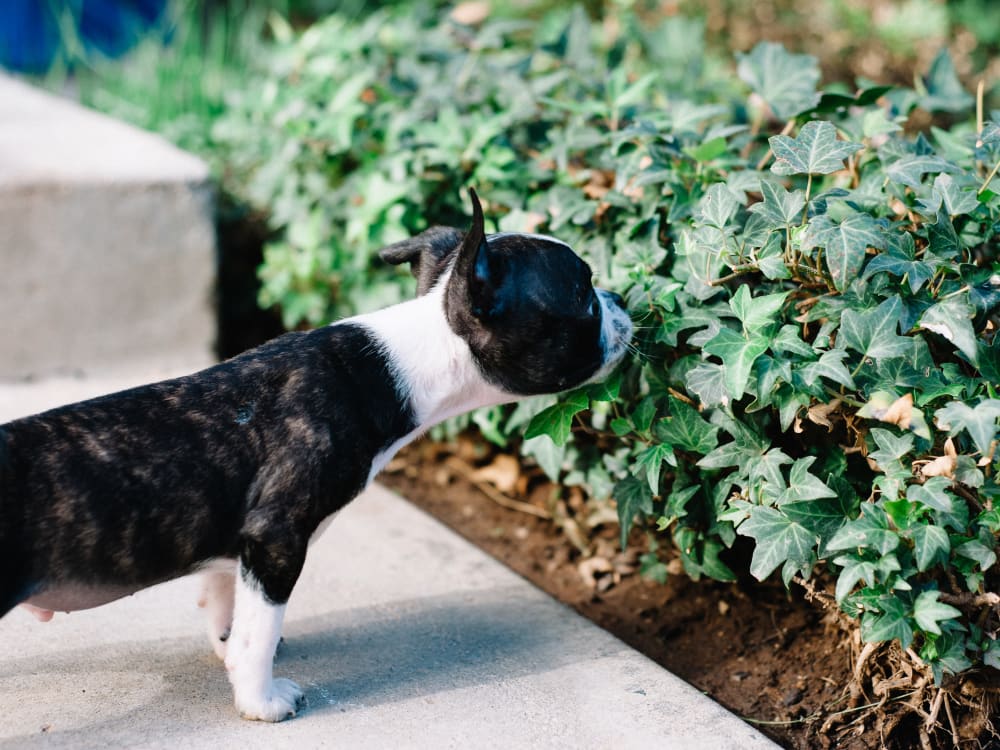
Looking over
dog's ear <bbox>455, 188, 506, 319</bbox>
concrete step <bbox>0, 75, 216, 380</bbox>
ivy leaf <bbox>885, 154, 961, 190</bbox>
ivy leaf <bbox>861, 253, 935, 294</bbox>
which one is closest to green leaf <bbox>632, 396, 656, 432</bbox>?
dog's ear <bbox>455, 188, 506, 319</bbox>

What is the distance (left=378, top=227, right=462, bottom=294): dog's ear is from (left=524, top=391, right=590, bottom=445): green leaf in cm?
53

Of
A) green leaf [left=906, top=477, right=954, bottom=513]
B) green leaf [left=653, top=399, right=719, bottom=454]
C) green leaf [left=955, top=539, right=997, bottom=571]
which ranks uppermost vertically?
green leaf [left=906, top=477, right=954, bottom=513]

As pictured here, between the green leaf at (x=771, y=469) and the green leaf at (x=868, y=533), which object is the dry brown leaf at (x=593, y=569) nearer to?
the green leaf at (x=771, y=469)

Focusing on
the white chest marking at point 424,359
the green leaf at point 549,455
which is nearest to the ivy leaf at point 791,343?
the white chest marking at point 424,359

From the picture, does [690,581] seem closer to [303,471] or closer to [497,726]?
[497,726]

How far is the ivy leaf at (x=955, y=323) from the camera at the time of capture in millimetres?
2646

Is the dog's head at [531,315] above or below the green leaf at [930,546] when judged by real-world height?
above

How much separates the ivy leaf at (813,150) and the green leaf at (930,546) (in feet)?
3.20

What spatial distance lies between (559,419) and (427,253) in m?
0.63

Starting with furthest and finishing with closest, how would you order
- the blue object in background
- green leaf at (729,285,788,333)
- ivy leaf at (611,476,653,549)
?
the blue object in background, ivy leaf at (611,476,653,549), green leaf at (729,285,788,333)

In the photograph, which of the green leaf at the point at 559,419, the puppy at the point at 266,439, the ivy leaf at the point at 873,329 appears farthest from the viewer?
the green leaf at the point at 559,419

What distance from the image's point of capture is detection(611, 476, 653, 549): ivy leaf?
11.0 feet

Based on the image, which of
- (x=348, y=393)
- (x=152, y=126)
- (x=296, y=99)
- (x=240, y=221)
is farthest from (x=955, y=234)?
(x=152, y=126)

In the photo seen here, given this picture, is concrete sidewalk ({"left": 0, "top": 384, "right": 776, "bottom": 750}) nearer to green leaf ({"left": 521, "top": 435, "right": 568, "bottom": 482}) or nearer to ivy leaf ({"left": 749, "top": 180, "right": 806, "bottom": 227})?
green leaf ({"left": 521, "top": 435, "right": 568, "bottom": 482})
